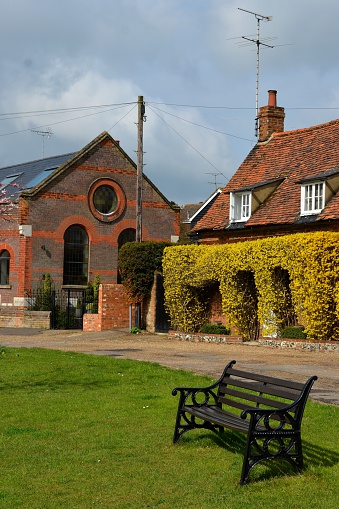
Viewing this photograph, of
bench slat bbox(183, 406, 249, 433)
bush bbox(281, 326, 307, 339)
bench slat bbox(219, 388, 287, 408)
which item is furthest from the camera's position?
bush bbox(281, 326, 307, 339)

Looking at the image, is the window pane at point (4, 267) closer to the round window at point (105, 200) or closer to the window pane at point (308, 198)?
the round window at point (105, 200)

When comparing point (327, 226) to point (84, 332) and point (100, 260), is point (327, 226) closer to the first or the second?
point (84, 332)

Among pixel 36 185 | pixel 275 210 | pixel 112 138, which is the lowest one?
pixel 275 210

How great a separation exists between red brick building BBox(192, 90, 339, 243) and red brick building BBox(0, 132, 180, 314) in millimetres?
6859

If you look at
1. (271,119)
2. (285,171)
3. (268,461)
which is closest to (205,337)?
(285,171)

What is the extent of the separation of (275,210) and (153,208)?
14.5m

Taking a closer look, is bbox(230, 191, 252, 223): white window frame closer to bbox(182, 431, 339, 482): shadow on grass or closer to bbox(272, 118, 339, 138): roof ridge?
bbox(272, 118, 339, 138): roof ridge

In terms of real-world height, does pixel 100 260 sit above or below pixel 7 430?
above

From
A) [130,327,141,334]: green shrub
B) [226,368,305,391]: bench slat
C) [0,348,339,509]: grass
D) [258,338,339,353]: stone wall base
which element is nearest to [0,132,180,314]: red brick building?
[130,327,141,334]: green shrub

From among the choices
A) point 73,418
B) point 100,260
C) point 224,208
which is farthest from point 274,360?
point 100,260

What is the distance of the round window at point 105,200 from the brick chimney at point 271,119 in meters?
9.87

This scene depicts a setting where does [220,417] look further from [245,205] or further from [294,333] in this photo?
[245,205]

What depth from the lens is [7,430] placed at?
9.95m

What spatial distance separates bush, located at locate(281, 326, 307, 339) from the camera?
78.2 feet
